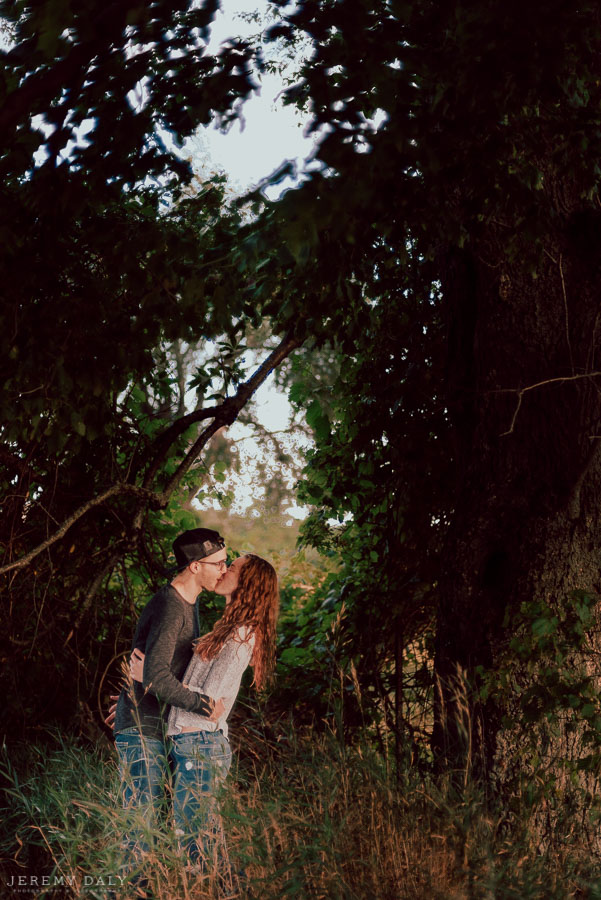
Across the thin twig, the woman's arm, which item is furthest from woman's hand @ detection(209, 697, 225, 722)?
the thin twig

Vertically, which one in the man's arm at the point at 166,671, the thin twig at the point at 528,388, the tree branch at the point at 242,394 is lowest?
the man's arm at the point at 166,671

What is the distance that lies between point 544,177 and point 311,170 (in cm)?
231

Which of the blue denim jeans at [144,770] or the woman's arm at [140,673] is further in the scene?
the woman's arm at [140,673]

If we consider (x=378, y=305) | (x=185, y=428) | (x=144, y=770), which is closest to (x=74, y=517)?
(x=185, y=428)

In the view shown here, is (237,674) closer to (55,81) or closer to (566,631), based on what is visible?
(566,631)

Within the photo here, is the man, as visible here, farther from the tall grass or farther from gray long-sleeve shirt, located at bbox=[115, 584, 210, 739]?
the tall grass

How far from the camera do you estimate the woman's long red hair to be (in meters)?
3.73

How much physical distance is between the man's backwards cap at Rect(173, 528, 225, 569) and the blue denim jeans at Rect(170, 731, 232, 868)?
756 mm

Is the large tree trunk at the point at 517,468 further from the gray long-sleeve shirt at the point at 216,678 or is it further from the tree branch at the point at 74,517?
the tree branch at the point at 74,517

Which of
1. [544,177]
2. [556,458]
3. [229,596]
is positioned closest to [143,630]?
[229,596]

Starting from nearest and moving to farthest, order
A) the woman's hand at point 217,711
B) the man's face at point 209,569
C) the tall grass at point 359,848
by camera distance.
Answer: the tall grass at point 359,848 < the woman's hand at point 217,711 < the man's face at point 209,569

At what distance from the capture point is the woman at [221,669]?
11.7 ft

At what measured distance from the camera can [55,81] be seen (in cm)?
228

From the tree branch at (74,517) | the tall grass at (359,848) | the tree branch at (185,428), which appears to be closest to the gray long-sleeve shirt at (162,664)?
the tall grass at (359,848)
